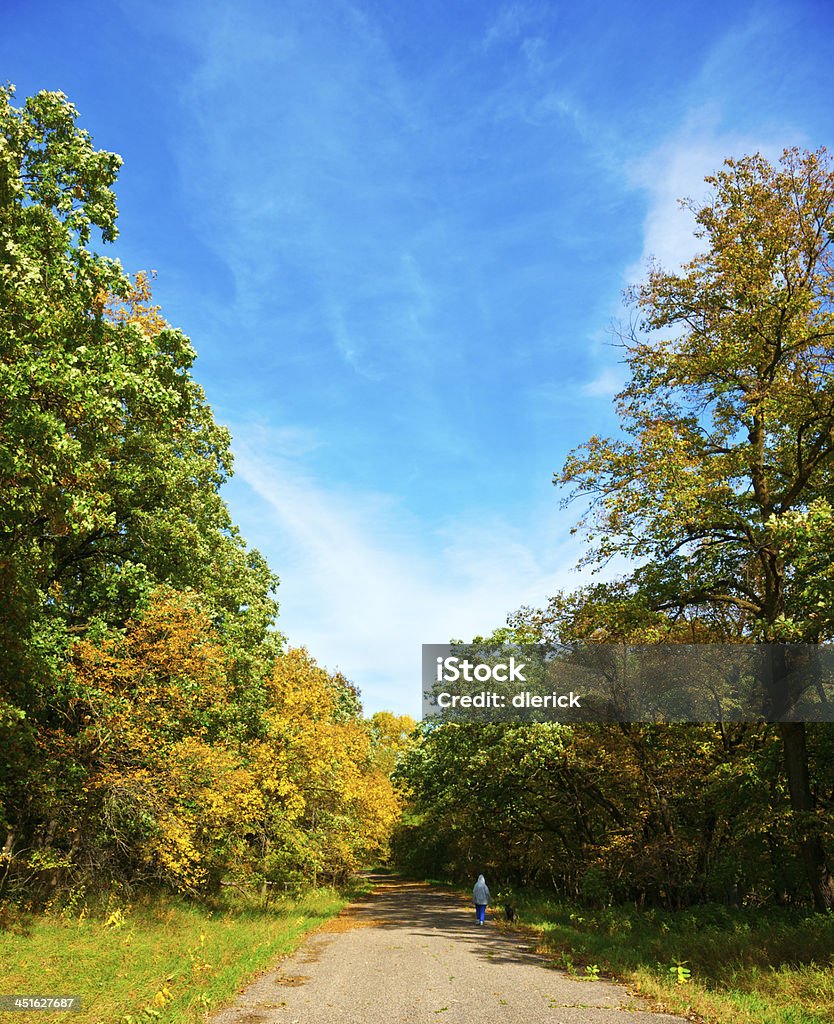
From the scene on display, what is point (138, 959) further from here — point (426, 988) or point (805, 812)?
point (805, 812)

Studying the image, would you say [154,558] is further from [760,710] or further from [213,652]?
[760,710]

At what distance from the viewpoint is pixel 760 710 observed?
18.6 meters

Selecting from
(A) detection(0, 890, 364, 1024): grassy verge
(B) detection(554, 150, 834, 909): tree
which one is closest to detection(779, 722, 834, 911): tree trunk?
(B) detection(554, 150, 834, 909): tree

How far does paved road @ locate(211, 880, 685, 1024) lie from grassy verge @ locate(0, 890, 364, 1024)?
2.20 ft

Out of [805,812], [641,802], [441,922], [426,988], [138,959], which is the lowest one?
[441,922]

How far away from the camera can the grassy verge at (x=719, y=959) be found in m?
10.3

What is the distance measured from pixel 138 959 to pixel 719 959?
1149cm

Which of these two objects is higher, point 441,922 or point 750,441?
point 750,441

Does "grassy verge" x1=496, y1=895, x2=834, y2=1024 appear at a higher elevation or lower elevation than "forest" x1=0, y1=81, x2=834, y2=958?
lower

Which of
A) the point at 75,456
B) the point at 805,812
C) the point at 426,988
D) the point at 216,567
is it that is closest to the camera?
the point at 75,456

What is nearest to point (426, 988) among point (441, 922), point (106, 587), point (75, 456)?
point (75, 456)

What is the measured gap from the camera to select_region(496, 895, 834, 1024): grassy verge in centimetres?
1031

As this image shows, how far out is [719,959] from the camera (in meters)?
13.4

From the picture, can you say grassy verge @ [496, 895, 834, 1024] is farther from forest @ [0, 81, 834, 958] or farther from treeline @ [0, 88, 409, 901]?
treeline @ [0, 88, 409, 901]
